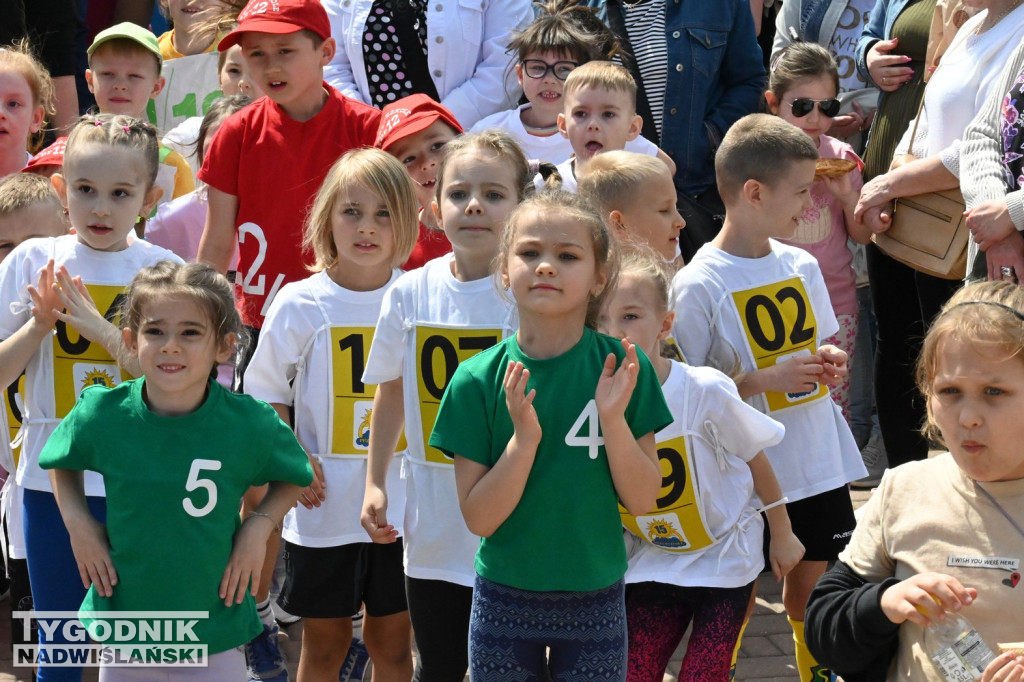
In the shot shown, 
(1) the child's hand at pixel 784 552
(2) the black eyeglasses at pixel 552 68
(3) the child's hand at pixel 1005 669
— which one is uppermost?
(2) the black eyeglasses at pixel 552 68

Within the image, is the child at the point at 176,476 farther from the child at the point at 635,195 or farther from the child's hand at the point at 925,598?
the child's hand at the point at 925,598

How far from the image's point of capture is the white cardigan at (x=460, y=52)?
5.86m

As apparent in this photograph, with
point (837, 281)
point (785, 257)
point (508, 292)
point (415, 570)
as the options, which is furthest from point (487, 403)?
point (837, 281)

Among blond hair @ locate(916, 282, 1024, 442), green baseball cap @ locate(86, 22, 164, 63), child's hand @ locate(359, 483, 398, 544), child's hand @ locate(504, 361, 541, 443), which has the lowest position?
child's hand @ locate(359, 483, 398, 544)

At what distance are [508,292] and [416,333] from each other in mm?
348

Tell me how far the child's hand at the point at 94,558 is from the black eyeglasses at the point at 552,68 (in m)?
3.19

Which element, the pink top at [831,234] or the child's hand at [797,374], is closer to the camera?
the child's hand at [797,374]

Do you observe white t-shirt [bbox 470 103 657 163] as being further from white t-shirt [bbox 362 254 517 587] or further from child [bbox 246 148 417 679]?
white t-shirt [bbox 362 254 517 587]

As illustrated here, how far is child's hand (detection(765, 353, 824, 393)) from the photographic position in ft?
12.9

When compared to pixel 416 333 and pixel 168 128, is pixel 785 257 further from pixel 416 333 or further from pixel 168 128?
pixel 168 128

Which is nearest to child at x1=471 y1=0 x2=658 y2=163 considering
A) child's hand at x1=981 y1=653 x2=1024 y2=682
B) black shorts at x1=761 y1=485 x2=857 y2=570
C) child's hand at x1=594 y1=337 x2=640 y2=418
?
black shorts at x1=761 y1=485 x2=857 y2=570

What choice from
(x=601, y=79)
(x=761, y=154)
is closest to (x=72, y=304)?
(x=761, y=154)

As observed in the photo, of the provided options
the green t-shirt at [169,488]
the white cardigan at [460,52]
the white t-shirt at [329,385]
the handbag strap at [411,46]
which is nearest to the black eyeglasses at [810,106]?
the white cardigan at [460,52]

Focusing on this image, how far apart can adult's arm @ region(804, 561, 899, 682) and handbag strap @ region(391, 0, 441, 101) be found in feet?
12.5
